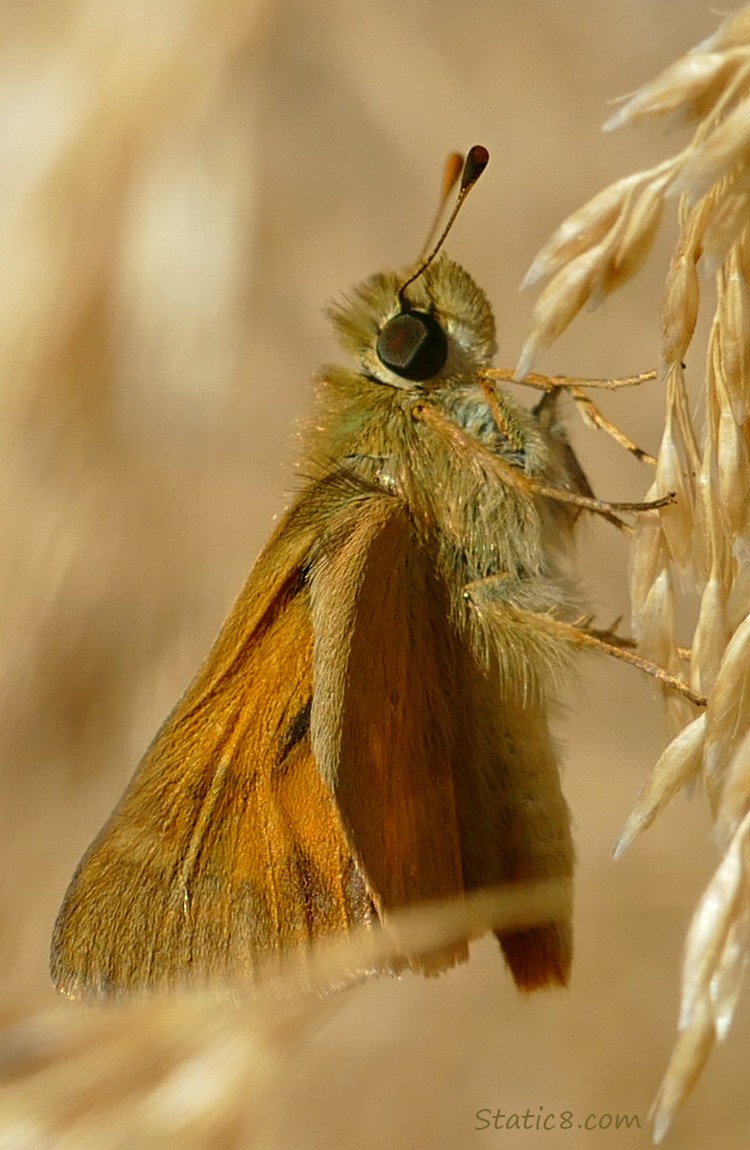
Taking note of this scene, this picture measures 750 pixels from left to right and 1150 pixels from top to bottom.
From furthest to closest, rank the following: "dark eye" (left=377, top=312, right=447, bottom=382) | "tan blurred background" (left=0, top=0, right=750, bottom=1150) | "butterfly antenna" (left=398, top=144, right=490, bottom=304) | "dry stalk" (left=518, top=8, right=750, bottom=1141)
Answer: "dark eye" (left=377, top=312, right=447, bottom=382)
"butterfly antenna" (left=398, top=144, right=490, bottom=304)
"tan blurred background" (left=0, top=0, right=750, bottom=1150)
"dry stalk" (left=518, top=8, right=750, bottom=1141)

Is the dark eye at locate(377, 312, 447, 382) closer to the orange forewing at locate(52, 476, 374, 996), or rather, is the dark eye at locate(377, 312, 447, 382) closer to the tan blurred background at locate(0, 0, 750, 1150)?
the tan blurred background at locate(0, 0, 750, 1150)

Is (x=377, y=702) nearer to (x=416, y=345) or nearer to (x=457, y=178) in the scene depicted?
(x=416, y=345)

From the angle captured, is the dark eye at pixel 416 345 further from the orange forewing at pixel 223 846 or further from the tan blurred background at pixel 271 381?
the orange forewing at pixel 223 846

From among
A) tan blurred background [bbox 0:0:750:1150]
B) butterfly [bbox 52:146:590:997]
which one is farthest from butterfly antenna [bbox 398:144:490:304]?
tan blurred background [bbox 0:0:750:1150]

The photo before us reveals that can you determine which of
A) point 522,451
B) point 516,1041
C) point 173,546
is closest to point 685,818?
point 516,1041

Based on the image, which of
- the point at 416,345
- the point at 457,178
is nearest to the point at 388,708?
the point at 416,345

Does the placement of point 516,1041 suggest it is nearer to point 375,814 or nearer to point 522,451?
point 375,814

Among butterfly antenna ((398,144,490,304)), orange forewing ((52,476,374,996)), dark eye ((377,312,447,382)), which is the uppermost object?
butterfly antenna ((398,144,490,304))

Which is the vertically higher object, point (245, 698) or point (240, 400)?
point (240, 400)
